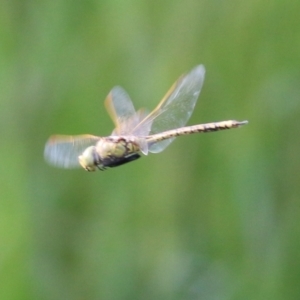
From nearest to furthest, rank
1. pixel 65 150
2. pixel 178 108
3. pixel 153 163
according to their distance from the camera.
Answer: pixel 65 150
pixel 178 108
pixel 153 163

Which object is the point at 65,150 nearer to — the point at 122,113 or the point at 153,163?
the point at 122,113

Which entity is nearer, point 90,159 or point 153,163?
point 90,159

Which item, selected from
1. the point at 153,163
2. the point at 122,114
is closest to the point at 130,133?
the point at 122,114

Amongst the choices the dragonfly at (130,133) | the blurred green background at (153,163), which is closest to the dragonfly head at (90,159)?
the dragonfly at (130,133)

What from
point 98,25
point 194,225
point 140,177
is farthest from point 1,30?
point 194,225

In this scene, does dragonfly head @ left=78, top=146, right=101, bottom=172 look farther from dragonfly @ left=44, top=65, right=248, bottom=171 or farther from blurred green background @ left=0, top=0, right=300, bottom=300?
blurred green background @ left=0, top=0, right=300, bottom=300

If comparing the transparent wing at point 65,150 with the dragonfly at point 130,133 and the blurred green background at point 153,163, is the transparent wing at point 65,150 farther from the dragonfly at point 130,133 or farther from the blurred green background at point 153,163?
the blurred green background at point 153,163
